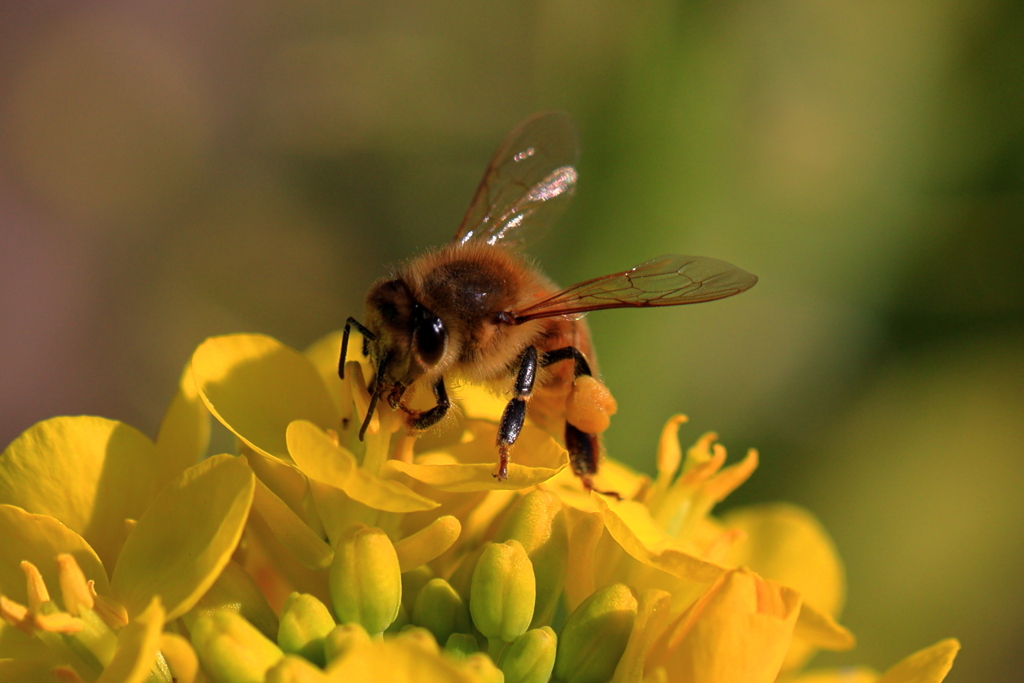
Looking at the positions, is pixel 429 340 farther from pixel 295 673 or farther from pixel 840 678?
pixel 840 678

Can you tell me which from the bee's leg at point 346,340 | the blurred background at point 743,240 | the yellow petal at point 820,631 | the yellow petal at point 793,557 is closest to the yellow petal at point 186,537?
the bee's leg at point 346,340

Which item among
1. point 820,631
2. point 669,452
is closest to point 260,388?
point 669,452

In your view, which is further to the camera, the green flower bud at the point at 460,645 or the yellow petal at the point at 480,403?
the yellow petal at the point at 480,403

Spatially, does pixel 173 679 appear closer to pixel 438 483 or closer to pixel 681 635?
pixel 438 483

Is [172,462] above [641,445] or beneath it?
above

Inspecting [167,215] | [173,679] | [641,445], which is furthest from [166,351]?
[173,679]

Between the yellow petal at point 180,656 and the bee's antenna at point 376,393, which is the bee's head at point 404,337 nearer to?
the bee's antenna at point 376,393
